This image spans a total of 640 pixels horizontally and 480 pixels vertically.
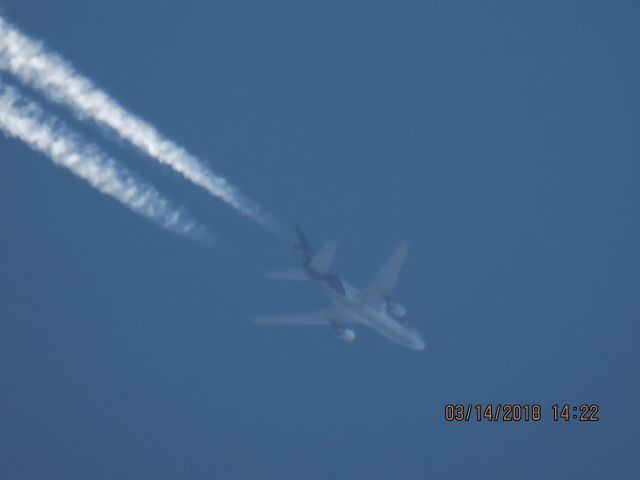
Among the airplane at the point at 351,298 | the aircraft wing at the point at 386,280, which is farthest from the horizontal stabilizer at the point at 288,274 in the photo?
the aircraft wing at the point at 386,280

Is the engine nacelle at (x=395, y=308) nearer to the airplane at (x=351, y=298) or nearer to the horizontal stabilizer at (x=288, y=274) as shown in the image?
the airplane at (x=351, y=298)

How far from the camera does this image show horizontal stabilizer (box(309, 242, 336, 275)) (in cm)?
2812

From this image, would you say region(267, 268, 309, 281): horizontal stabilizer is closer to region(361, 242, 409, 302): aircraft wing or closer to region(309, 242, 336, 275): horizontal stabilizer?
region(309, 242, 336, 275): horizontal stabilizer

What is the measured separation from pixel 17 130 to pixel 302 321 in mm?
13924

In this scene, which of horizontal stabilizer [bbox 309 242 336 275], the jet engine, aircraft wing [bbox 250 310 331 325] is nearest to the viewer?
horizontal stabilizer [bbox 309 242 336 275]

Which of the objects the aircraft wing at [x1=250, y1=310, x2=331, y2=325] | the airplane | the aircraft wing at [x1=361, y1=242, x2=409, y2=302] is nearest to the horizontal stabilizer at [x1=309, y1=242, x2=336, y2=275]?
the airplane

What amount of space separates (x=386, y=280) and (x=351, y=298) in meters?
1.58

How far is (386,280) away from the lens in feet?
98.2

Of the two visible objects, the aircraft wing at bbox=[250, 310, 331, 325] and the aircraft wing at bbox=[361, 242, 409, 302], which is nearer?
the aircraft wing at bbox=[361, 242, 409, 302]

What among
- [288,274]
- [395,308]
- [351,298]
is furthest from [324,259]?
[395,308]

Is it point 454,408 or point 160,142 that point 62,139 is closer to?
point 160,142

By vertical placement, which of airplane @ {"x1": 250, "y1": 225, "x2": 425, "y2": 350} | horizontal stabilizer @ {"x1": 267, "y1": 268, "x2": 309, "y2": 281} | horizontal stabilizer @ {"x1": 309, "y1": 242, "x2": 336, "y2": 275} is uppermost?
airplane @ {"x1": 250, "y1": 225, "x2": 425, "y2": 350}

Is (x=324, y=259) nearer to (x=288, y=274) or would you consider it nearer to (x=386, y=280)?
(x=288, y=274)

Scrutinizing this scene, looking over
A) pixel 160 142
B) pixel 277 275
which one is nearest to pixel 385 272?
pixel 277 275
